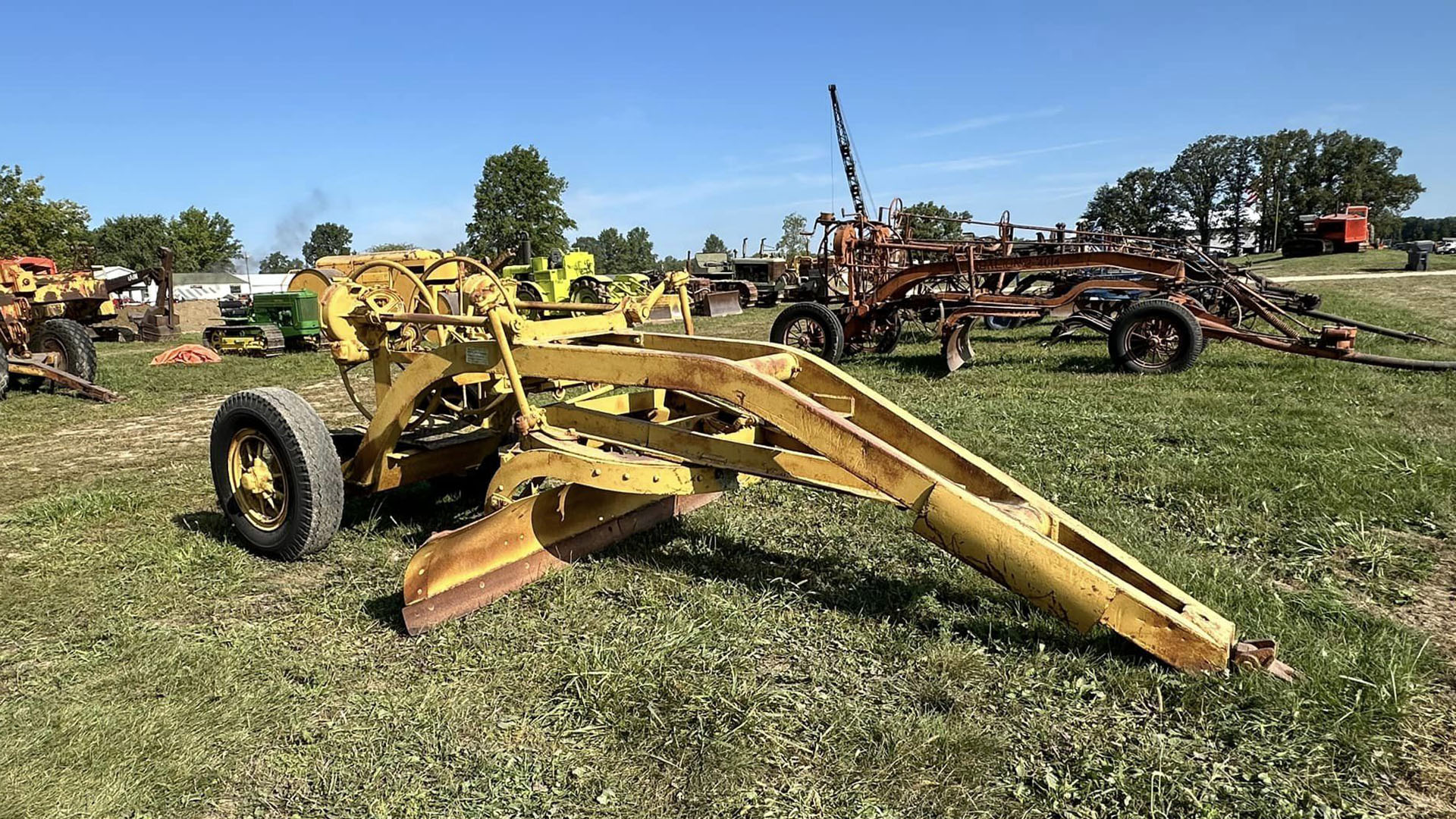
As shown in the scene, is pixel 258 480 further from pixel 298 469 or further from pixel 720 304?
pixel 720 304

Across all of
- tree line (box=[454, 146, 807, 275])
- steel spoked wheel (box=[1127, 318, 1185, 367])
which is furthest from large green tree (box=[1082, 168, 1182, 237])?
steel spoked wheel (box=[1127, 318, 1185, 367])

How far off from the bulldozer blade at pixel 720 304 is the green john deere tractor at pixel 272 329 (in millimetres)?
10746

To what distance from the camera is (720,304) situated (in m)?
24.6

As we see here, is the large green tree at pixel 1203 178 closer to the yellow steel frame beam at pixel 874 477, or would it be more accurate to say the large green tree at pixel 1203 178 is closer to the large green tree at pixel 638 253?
the large green tree at pixel 638 253

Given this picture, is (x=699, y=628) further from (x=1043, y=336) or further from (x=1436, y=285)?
(x=1436, y=285)

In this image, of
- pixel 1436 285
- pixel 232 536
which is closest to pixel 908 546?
pixel 232 536

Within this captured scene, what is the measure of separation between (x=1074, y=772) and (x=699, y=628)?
1.46 meters

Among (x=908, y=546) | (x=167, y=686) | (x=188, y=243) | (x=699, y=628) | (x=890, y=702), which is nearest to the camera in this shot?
(x=890, y=702)

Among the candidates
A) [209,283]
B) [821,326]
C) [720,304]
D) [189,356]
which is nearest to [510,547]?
[821,326]

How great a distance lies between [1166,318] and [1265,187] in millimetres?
81135

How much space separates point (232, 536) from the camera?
450cm

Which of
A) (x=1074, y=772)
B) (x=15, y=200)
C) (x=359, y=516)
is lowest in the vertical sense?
(x=1074, y=772)

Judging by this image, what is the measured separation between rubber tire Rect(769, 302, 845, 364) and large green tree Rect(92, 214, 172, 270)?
90059 mm

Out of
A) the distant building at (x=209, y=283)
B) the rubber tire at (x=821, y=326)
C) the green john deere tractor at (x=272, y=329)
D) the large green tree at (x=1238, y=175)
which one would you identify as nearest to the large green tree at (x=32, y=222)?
the distant building at (x=209, y=283)
